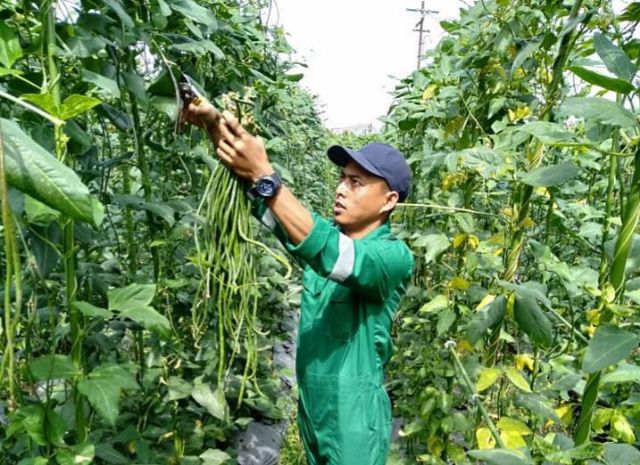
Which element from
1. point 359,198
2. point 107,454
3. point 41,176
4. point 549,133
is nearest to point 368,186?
point 359,198

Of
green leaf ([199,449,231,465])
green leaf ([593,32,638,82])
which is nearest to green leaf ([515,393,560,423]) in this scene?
green leaf ([593,32,638,82])

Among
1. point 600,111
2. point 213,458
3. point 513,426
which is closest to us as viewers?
point 600,111

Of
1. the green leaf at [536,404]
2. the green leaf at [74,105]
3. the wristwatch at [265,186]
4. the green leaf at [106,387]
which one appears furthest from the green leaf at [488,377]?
the green leaf at [74,105]

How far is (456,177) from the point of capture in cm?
A: 215

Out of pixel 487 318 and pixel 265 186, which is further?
pixel 487 318

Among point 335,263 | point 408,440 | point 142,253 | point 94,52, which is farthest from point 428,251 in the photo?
point 142,253

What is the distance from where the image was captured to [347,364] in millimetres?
1533

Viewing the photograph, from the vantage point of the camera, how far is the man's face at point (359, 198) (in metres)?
1.60

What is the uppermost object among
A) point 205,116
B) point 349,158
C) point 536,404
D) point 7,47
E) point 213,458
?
point 7,47

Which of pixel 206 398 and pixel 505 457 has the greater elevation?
pixel 505 457

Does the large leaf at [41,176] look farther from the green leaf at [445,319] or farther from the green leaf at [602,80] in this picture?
the green leaf at [445,319]

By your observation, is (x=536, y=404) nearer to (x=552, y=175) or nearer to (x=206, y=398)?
(x=552, y=175)

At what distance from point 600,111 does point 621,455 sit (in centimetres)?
61

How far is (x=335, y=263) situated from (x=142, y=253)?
1.76 metres
